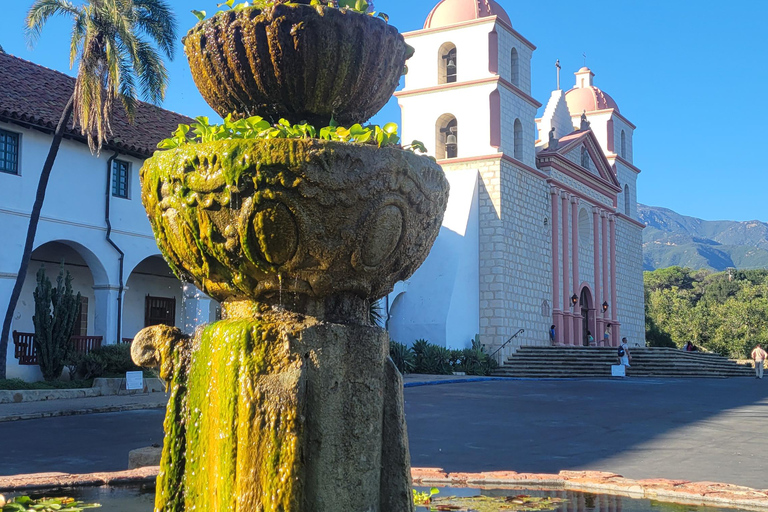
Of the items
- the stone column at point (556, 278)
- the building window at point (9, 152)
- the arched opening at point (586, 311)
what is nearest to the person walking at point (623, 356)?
the stone column at point (556, 278)

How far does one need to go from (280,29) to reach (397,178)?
2.84ft

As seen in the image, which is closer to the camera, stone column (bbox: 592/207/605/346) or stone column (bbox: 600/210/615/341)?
stone column (bbox: 592/207/605/346)

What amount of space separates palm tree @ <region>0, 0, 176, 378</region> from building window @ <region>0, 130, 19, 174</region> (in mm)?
826

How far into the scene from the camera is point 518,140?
30.4 m

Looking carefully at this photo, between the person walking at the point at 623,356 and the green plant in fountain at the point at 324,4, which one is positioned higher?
the green plant in fountain at the point at 324,4

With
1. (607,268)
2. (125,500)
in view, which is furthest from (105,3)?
(607,268)

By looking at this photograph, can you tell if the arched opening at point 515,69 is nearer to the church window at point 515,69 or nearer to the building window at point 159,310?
the church window at point 515,69

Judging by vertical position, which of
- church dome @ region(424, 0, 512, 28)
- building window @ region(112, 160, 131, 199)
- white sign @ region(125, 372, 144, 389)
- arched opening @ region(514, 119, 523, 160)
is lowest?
white sign @ region(125, 372, 144, 389)

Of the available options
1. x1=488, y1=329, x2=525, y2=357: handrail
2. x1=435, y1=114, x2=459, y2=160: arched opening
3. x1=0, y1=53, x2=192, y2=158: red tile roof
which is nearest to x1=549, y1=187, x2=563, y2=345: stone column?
x1=488, y1=329, x2=525, y2=357: handrail

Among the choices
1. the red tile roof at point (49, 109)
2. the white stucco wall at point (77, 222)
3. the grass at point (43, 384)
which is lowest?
the grass at point (43, 384)

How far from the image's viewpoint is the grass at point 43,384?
16.2 metres

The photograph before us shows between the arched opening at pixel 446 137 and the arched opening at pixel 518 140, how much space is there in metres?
2.25

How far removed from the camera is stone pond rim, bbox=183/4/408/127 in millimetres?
3588

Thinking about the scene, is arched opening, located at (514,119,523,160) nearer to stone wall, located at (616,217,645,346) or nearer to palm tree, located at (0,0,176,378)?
stone wall, located at (616,217,645,346)
